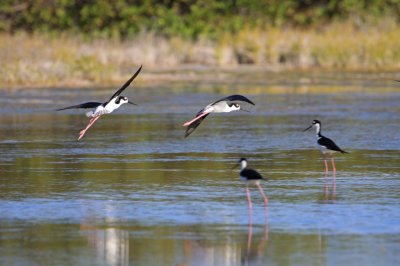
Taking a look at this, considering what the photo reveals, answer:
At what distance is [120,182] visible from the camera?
13148 mm

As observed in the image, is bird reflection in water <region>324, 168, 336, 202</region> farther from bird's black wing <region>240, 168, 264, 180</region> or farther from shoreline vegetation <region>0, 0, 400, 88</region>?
shoreline vegetation <region>0, 0, 400, 88</region>

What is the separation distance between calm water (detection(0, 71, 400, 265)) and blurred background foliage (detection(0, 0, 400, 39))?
61.1ft

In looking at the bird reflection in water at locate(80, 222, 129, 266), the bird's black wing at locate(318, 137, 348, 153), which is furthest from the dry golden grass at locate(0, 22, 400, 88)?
the bird reflection in water at locate(80, 222, 129, 266)

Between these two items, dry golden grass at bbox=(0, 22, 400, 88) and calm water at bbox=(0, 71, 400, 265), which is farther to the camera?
dry golden grass at bbox=(0, 22, 400, 88)

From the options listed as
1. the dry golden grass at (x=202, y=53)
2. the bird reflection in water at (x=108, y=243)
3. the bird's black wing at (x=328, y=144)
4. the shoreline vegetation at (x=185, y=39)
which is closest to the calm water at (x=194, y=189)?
the bird reflection in water at (x=108, y=243)

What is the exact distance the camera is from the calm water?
938 centimetres

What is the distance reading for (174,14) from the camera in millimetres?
40875

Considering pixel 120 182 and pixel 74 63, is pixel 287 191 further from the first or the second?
pixel 74 63

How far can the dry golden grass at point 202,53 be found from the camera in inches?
1146

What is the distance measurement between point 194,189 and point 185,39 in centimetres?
2574

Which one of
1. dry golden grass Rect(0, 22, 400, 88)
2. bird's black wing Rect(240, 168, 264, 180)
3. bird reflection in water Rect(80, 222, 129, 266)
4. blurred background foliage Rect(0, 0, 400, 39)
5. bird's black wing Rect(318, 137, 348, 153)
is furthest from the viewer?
blurred background foliage Rect(0, 0, 400, 39)

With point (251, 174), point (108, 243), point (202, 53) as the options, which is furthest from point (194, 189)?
point (202, 53)

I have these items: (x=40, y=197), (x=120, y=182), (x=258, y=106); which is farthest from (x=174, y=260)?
(x=258, y=106)

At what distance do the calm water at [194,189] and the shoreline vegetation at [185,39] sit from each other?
22.8 ft
